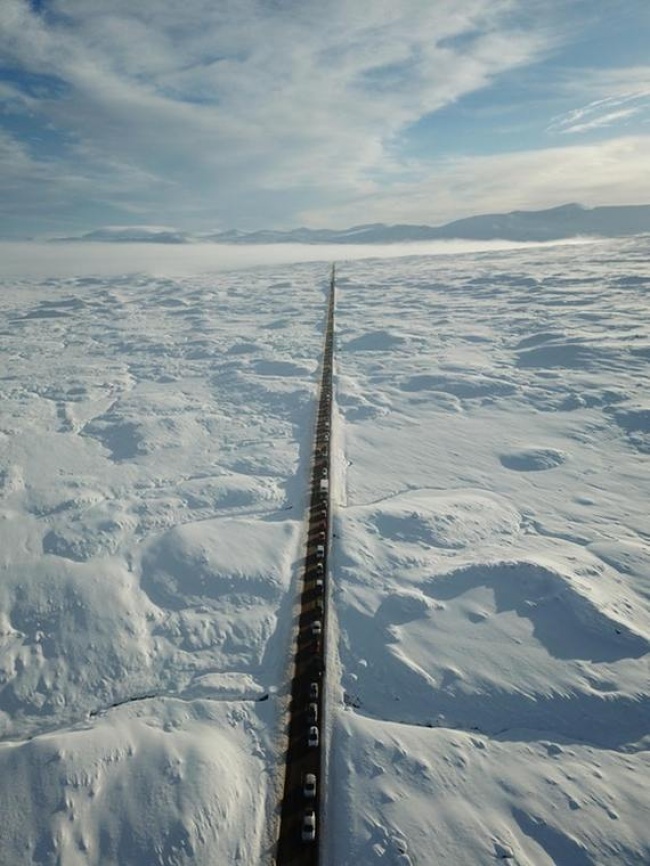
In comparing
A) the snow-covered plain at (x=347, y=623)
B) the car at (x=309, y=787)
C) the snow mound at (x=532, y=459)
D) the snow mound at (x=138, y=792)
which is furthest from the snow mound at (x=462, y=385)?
the snow mound at (x=138, y=792)

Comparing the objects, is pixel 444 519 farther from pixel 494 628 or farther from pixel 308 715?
pixel 308 715

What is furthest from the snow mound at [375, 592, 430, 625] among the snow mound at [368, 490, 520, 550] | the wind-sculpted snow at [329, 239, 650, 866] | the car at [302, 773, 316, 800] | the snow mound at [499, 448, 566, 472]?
the snow mound at [499, 448, 566, 472]

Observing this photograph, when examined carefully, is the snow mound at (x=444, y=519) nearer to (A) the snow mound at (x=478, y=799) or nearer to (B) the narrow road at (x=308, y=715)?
(B) the narrow road at (x=308, y=715)

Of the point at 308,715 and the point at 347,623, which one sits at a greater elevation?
the point at 347,623

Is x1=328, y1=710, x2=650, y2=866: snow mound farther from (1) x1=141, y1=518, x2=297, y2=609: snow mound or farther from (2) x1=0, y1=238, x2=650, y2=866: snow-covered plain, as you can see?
(1) x1=141, y1=518, x2=297, y2=609: snow mound

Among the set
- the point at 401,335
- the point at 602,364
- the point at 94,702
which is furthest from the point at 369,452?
the point at 401,335

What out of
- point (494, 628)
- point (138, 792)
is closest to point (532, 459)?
point (494, 628)
